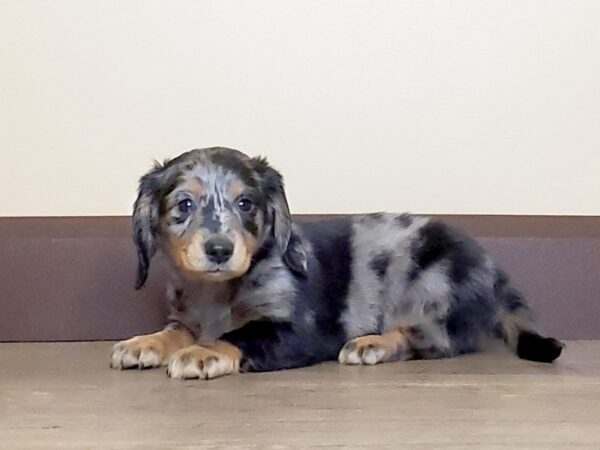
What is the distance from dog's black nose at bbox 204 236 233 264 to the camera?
2.08 metres

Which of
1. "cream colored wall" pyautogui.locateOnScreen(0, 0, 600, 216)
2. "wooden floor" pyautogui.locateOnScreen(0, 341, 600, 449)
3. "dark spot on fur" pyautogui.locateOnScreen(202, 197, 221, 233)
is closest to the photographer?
"wooden floor" pyautogui.locateOnScreen(0, 341, 600, 449)

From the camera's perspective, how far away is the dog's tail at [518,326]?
2.26 meters

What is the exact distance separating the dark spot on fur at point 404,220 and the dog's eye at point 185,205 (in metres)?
0.55

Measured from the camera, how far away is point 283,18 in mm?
2699

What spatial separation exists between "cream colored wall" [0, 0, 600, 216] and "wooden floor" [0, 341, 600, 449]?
62cm

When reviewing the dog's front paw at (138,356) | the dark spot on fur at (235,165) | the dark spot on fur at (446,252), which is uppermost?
the dark spot on fur at (235,165)

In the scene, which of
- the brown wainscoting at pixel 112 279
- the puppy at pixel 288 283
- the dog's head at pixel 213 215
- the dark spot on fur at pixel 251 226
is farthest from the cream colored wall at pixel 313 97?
the dark spot on fur at pixel 251 226

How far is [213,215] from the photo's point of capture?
2.16 m

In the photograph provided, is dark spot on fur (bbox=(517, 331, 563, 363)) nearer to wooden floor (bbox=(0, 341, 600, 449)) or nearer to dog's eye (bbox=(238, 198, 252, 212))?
wooden floor (bbox=(0, 341, 600, 449))

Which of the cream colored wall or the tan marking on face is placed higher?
the cream colored wall

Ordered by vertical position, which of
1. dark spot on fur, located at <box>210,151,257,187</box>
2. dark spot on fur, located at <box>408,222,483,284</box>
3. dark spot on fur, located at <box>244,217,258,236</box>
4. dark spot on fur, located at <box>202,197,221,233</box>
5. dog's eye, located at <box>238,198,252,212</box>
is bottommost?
dark spot on fur, located at <box>408,222,483,284</box>

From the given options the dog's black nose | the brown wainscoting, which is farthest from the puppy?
the brown wainscoting

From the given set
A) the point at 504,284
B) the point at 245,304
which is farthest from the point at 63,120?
the point at 504,284

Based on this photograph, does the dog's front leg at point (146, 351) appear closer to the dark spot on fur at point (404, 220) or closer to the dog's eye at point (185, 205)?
the dog's eye at point (185, 205)
